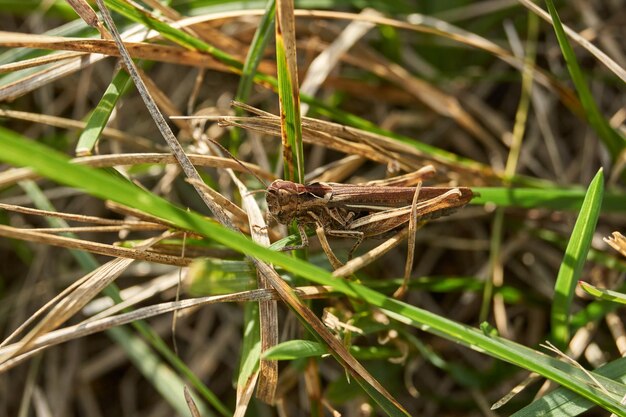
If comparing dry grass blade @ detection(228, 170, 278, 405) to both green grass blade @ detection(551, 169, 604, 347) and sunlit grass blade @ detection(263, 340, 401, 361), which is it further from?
green grass blade @ detection(551, 169, 604, 347)

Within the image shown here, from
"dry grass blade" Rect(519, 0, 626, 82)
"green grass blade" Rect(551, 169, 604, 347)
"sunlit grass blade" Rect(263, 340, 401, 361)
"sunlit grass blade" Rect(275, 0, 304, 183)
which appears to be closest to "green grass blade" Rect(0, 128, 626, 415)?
"sunlit grass blade" Rect(263, 340, 401, 361)

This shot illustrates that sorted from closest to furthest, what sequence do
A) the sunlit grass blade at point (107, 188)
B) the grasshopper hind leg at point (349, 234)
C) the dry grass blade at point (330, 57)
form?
the sunlit grass blade at point (107, 188) → the grasshopper hind leg at point (349, 234) → the dry grass blade at point (330, 57)

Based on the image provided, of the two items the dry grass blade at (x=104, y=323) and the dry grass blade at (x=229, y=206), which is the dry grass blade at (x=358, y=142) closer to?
the dry grass blade at (x=229, y=206)

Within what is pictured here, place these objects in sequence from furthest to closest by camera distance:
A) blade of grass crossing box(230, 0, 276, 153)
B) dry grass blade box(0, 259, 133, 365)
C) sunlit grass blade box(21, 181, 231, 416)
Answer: sunlit grass blade box(21, 181, 231, 416) → blade of grass crossing box(230, 0, 276, 153) → dry grass blade box(0, 259, 133, 365)

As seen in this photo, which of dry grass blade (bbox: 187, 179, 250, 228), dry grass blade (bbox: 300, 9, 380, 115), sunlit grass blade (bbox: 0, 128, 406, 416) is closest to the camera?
sunlit grass blade (bbox: 0, 128, 406, 416)

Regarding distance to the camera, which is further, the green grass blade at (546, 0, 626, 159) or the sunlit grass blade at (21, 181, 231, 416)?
the sunlit grass blade at (21, 181, 231, 416)

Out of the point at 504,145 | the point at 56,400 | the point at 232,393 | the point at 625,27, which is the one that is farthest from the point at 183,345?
the point at 625,27

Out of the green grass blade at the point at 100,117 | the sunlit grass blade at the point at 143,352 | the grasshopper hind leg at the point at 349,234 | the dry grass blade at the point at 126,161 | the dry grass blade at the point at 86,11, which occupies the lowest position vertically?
the sunlit grass blade at the point at 143,352

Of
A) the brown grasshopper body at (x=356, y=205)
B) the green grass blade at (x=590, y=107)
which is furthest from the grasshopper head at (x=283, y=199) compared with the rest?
the green grass blade at (x=590, y=107)
